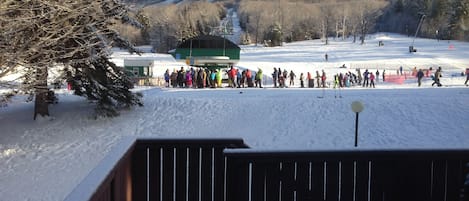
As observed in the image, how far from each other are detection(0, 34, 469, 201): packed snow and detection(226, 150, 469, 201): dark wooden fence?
10.5 metres

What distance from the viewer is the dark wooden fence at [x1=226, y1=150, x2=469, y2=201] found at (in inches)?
199

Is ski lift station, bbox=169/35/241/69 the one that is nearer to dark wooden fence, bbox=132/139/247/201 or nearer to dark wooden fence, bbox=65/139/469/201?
dark wooden fence, bbox=132/139/247/201

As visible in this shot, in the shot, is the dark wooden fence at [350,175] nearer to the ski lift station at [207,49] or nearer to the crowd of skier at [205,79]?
the crowd of skier at [205,79]

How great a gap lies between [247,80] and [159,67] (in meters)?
28.9

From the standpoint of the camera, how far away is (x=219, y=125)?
20844 mm

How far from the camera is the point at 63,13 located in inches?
248

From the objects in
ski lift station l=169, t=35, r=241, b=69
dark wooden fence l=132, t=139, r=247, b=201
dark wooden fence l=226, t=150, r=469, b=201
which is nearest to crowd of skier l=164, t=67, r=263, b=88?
ski lift station l=169, t=35, r=241, b=69

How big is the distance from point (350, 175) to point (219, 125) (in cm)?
1579

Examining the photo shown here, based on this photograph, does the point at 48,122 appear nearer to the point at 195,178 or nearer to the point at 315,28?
the point at 195,178

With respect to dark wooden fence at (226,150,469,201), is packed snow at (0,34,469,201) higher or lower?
lower

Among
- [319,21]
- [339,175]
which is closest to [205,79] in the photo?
[339,175]

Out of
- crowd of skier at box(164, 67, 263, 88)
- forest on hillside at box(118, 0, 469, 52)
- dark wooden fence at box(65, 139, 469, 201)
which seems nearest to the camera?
dark wooden fence at box(65, 139, 469, 201)

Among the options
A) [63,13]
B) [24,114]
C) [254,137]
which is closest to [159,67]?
[24,114]

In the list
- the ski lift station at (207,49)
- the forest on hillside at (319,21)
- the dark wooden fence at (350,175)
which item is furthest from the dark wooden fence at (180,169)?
the forest on hillside at (319,21)
